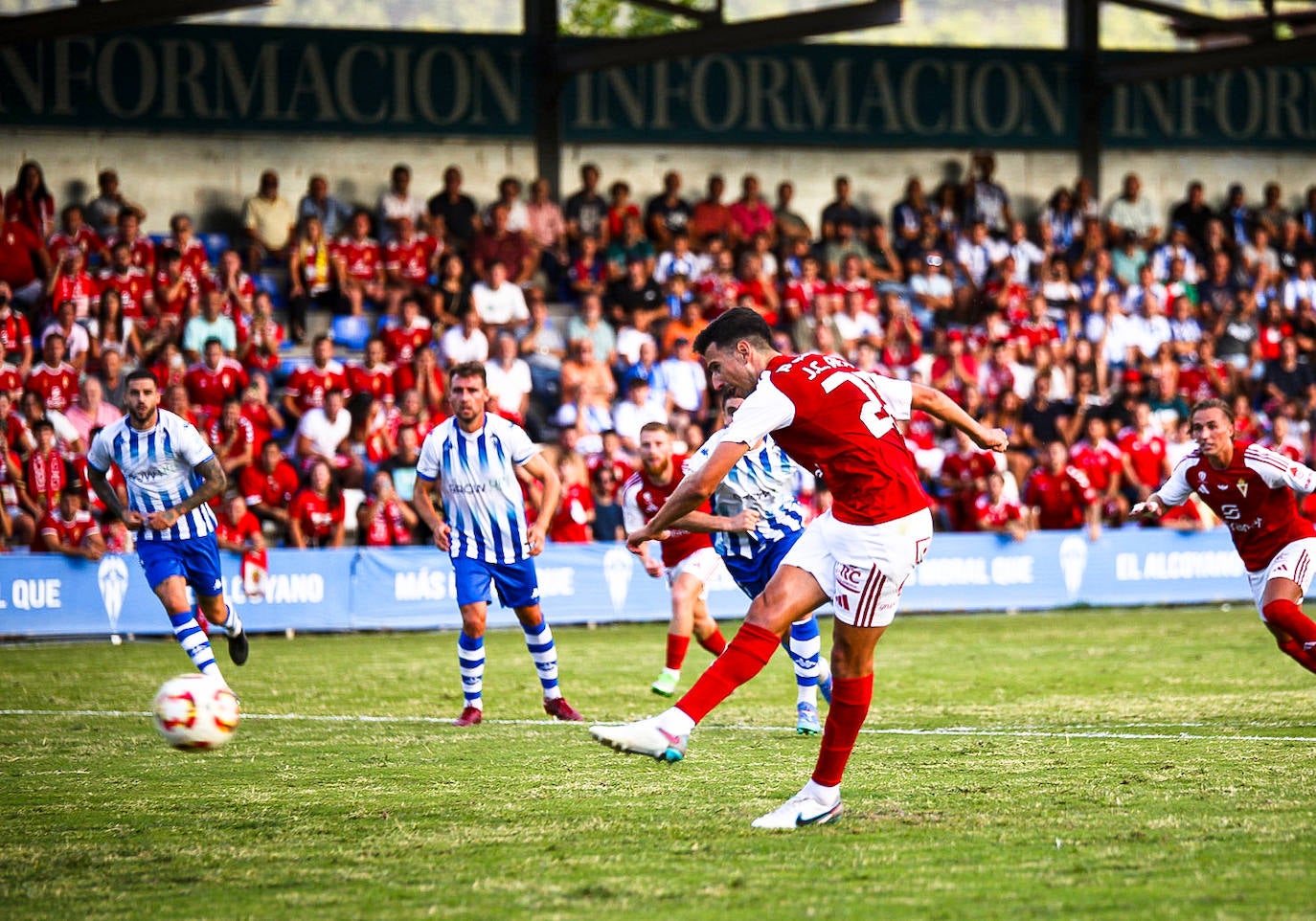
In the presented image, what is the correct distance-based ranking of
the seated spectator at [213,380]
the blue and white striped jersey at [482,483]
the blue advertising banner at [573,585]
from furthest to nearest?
1. the seated spectator at [213,380]
2. the blue advertising banner at [573,585]
3. the blue and white striped jersey at [482,483]

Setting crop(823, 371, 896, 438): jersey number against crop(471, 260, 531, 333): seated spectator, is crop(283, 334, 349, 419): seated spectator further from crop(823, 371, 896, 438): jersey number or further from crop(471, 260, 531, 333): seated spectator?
crop(823, 371, 896, 438): jersey number

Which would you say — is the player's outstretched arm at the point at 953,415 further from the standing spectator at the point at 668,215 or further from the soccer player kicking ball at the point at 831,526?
the standing spectator at the point at 668,215

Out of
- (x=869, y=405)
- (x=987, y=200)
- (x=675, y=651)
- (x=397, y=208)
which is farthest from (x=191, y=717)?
(x=987, y=200)

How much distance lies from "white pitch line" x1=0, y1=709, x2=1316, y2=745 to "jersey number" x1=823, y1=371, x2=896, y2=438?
3358mm

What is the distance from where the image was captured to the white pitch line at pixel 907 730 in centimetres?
973

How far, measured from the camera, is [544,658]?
1147 centimetres

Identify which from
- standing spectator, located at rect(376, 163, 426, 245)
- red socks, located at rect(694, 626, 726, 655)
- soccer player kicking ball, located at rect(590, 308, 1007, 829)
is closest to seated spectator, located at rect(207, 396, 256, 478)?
standing spectator, located at rect(376, 163, 426, 245)

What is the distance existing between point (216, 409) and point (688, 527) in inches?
427

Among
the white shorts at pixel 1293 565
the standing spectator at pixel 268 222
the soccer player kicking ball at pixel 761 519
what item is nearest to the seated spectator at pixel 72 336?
the standing spectator at pixel 268 222

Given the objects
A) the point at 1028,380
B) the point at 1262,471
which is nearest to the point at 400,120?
the point at 1028,380

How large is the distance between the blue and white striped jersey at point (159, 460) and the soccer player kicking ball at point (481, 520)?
1766mm

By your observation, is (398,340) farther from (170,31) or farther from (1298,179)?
(1298,179)

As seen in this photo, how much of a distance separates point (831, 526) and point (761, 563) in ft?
12.9

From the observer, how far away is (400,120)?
82.4ft
